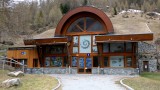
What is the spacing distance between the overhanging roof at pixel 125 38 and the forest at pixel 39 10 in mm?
7420

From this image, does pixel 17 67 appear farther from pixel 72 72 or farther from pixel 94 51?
pixel 94 51

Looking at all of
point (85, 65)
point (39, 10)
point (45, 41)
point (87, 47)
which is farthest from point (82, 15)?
point (39, 10)

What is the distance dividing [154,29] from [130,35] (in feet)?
125

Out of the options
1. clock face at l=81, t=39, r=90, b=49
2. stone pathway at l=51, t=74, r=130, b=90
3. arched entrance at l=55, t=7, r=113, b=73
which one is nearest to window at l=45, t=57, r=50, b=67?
arched entrance at l=55, t=7, r=113, b=73

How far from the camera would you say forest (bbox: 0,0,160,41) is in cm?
2151

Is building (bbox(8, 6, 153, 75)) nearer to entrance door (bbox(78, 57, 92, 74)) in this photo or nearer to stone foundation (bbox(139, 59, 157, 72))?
entrance door (bbox(78, 57, 92, 74))

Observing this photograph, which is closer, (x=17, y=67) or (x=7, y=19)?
(x=7, y=19)

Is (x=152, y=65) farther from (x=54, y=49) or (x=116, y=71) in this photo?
(x=54, y=49)

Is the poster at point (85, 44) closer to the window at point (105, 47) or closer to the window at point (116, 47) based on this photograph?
the window at point (105, 47)

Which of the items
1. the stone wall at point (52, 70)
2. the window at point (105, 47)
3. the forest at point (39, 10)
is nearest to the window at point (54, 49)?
Result: the stone wall at point (52, 70)

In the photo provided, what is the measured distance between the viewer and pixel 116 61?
28.1 m

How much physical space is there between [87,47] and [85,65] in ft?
6.44

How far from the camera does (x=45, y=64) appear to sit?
31234 mm

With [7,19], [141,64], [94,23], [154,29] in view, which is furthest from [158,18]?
[7,19]
